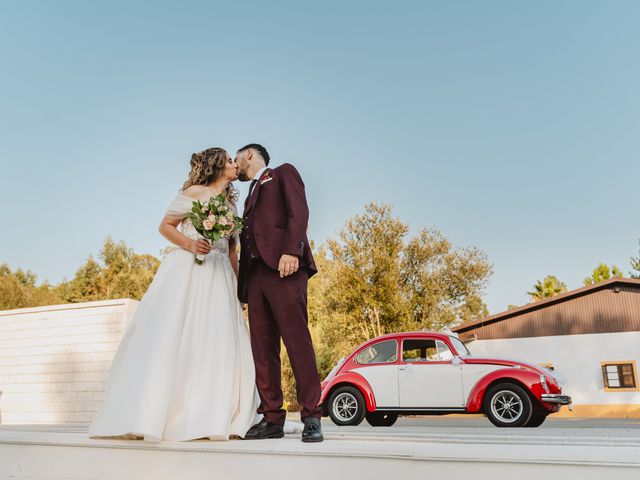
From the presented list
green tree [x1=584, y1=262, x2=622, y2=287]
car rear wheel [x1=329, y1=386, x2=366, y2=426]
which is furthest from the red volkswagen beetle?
green tree [x1=584, y1=262, x2=622, y2=287]

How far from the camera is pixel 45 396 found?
11305 millimetres

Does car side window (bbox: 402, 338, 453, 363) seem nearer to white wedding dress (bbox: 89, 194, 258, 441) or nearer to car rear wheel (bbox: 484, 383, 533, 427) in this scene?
car rear wheel (bbox: 484, 383, 533, 427)

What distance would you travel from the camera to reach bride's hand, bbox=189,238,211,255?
3455 mm

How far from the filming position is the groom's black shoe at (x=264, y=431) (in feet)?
9.90

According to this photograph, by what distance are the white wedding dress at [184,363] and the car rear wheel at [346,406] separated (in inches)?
239

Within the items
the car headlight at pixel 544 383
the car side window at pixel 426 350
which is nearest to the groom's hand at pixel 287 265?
the car headlight at pixel 544 383

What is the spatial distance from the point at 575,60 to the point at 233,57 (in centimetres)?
1221

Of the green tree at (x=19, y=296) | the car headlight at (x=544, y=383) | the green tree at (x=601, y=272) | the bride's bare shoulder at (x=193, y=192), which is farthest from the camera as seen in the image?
the green tree at (x=601, y=272)

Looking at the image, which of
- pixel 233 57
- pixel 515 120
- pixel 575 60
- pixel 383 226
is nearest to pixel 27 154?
pixel 233 57

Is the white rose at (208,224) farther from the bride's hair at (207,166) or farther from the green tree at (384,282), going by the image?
the green tree at (384,282)

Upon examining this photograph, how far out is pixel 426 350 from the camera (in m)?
9.35

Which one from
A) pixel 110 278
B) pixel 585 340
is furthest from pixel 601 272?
pixel 110 278

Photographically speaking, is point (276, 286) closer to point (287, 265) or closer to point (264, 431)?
point (287, 265)

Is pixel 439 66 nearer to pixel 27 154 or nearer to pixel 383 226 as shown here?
pixel 383 226
